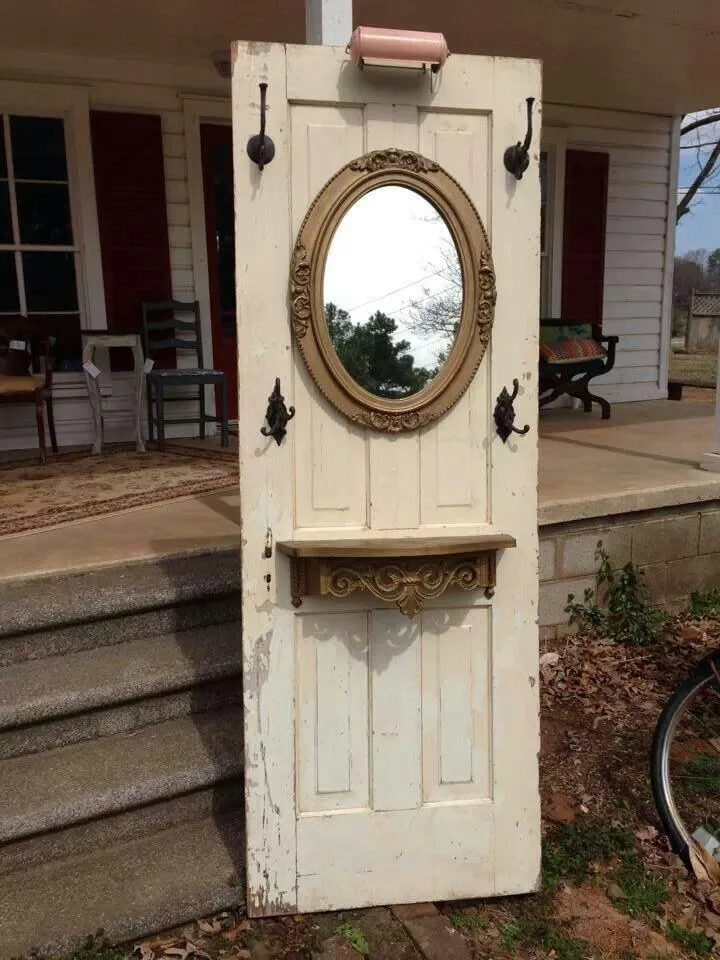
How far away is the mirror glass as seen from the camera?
5.93ft

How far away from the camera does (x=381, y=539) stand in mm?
1854

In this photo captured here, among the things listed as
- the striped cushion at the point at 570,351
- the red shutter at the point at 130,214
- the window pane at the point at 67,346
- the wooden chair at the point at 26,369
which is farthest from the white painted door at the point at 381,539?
the striped cushion at the point at 570,351

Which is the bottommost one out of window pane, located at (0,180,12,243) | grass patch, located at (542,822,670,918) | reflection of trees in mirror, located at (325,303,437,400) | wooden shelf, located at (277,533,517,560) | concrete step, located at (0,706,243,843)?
grass patch, located at (542,822,670,918)

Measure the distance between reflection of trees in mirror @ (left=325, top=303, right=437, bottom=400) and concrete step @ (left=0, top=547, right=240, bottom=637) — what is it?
1.09m

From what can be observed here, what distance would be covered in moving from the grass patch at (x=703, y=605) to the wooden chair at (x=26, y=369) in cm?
352

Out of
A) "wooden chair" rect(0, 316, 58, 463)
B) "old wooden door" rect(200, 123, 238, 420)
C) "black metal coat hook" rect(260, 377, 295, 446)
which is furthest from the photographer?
"old wooden door" rect(200, 123, 238, 420)

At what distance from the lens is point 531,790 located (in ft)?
6.63

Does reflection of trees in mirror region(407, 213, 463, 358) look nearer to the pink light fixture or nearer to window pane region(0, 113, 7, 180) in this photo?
the pink light fixture

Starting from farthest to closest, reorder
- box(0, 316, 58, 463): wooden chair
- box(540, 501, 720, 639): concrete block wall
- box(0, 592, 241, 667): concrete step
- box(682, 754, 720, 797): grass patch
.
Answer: box(0, 316, 58, 463): wooden chair
box(540, 501, 720, 639): concrete block wall
box(682, 754, 720, 797): grass patch
box(0, 592, 241, 667): concrete step

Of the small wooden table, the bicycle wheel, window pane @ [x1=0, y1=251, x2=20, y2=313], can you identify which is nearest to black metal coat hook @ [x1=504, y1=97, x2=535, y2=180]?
the bicycle wheel

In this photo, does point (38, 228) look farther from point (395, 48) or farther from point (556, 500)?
point (395, 48)

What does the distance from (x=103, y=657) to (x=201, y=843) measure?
63 cm

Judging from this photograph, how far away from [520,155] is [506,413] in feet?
1.87

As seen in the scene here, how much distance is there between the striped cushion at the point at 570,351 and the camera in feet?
19.2
